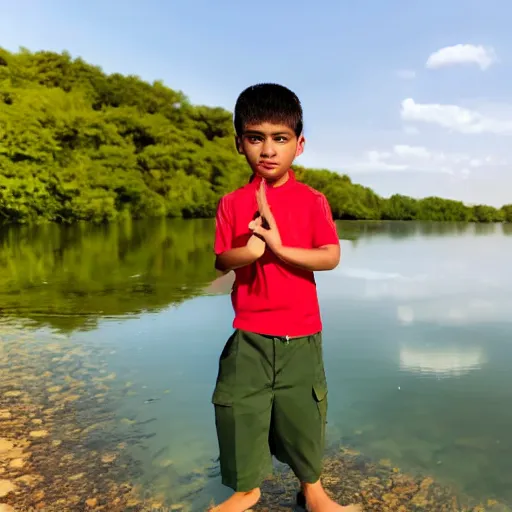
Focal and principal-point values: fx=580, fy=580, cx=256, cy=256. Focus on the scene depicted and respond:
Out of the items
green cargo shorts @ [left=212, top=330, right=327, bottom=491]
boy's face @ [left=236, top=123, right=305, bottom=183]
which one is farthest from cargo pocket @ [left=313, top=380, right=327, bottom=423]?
boy's face @ [left=236, top=123, right=305, bottom=183]

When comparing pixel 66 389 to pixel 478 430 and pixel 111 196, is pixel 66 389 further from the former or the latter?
pixel 111 196

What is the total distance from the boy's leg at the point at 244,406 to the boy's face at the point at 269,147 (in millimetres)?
657

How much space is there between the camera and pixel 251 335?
7.44 ft

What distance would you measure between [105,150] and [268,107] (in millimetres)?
34178

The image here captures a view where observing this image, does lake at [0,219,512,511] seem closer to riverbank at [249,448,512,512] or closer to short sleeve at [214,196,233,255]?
riverbank at [249,448,512,512]

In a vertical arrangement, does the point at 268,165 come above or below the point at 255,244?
above

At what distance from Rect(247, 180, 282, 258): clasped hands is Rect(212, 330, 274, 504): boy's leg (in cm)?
35

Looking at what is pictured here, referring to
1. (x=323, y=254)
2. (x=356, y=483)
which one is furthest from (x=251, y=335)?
(x=356, y=483)

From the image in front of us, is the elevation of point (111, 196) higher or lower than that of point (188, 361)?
higher

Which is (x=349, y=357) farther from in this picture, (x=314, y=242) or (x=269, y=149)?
(x=269, y=149)

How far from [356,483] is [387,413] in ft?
3.52

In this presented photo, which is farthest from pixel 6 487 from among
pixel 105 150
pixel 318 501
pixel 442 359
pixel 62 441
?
pixel 105 150

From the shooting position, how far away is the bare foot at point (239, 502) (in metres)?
2.41

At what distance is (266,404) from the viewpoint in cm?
232
